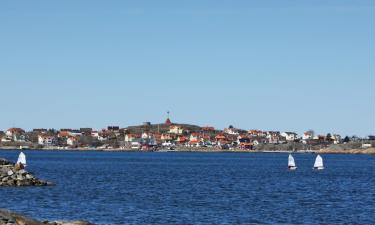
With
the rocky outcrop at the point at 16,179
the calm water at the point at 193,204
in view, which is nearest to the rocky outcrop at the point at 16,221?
the calm water at the point at 193,204

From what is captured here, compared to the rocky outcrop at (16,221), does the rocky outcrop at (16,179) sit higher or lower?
higher

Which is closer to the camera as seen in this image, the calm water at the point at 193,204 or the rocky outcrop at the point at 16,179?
the calm water at the point at 193,204

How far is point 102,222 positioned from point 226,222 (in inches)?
319

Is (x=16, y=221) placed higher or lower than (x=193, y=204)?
higher

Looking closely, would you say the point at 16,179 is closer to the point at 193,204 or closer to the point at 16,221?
the point at 193,204

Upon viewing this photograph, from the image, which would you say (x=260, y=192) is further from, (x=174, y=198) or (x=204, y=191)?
(x=174, y=198)

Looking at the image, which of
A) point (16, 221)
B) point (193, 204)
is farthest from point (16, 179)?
point (16, 221)

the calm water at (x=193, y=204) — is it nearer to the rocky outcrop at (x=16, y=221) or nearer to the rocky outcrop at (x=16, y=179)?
the rocky outcrop at (x=16, y=179)

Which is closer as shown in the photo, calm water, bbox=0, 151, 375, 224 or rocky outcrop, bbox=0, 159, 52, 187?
calm water, bbox=0, 151, 375, 224

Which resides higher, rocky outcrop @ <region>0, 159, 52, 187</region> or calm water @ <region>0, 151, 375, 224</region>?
rocky outcrop @ <region>0, 159, 52, 187</region>

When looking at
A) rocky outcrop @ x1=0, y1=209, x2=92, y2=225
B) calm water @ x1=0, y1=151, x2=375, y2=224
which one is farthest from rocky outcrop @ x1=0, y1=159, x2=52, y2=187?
rocky outcrop @ x1=0, y1=209, x2=92, y2=225

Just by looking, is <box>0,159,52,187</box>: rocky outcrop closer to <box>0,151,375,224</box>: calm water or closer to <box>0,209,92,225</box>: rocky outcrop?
<box>0,151,375,224</box>: calm water

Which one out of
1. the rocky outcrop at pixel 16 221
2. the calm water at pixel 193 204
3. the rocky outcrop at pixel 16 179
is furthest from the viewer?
the rocky outcrop at pixel 16 179

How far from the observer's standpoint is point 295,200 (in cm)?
6906
